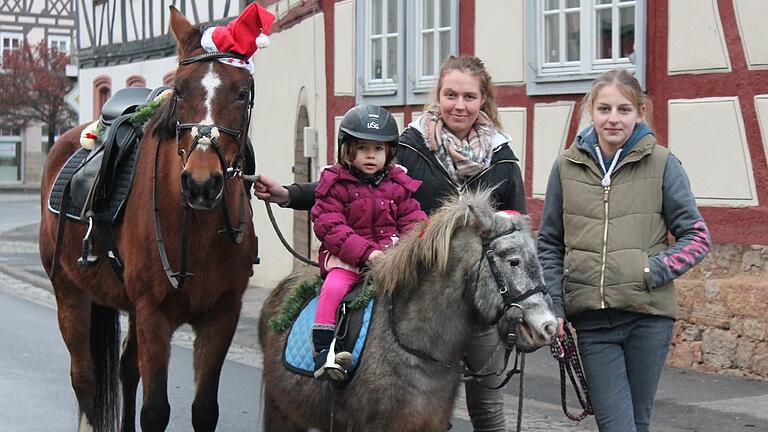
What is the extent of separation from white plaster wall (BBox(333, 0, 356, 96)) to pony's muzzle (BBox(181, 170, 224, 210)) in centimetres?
1014

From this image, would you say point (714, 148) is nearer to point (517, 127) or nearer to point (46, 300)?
Result: point (517, 127)

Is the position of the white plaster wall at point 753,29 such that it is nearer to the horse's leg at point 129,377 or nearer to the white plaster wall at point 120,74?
the horse's leg at point 129,377

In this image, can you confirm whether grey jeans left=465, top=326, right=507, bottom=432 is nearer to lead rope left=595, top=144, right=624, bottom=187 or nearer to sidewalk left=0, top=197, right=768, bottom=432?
lead rope left=595, top=144, right=624, bottom=187

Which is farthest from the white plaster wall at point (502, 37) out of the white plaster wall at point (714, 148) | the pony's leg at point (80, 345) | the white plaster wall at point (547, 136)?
the pony's leg at point (80, 345)

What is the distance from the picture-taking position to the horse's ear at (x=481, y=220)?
4.37m

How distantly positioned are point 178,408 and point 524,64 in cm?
510

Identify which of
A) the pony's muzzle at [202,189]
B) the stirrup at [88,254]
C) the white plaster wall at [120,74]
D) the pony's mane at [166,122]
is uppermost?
the white plaster wall at [120,74]

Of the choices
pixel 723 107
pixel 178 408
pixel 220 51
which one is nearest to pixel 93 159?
pixel 220 51

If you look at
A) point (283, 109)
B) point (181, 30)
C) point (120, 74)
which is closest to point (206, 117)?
point (181, 30)

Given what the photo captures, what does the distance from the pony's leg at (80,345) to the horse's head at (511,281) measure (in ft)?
11.5

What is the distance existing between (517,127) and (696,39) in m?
2.40

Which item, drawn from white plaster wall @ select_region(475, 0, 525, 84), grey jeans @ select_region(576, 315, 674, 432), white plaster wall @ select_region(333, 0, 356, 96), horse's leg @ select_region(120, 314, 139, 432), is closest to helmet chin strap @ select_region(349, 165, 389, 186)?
grey jeans @ select_region(576, 315, 674, 432)

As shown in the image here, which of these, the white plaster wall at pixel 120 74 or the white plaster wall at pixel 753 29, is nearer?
the white plaster wall at pixel 753 29

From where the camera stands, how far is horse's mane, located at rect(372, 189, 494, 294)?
14.5 ft
